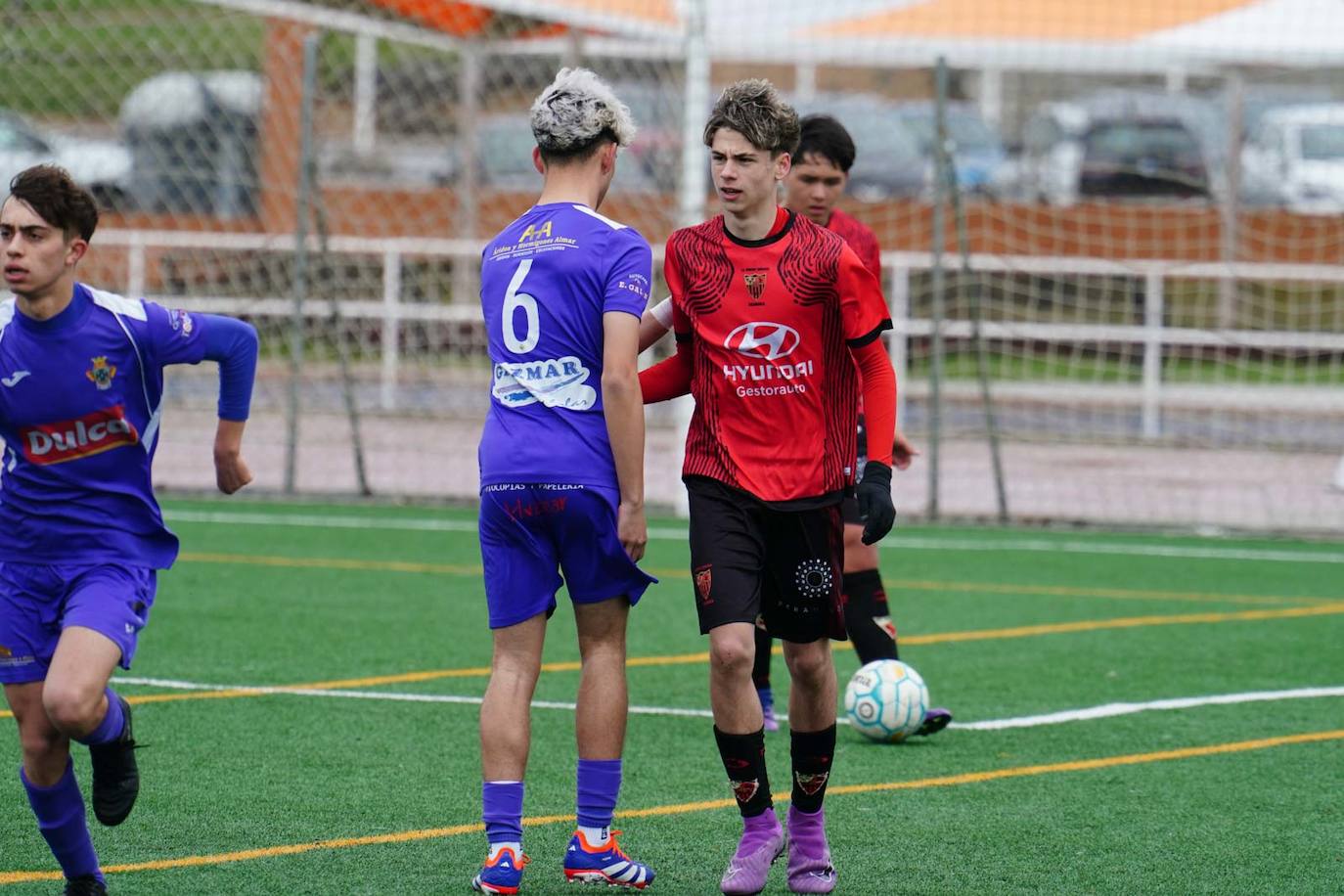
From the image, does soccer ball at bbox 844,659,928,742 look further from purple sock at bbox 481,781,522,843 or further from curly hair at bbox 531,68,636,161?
curly hair at bbox 531,68,636,161

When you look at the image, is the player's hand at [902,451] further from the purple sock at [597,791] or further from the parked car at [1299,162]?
the parked car at [1299,162]

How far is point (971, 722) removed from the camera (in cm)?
Result: 675

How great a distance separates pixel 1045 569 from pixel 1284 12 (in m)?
5.90

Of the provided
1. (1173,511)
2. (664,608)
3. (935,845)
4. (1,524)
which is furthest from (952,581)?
(1,524)

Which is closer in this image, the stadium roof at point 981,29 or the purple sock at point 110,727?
the purple sock at point 110,727

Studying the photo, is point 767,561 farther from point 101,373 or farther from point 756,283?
point 101,373

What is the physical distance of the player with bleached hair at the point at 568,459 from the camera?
461 centimetres

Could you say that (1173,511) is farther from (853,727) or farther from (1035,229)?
(853,727)

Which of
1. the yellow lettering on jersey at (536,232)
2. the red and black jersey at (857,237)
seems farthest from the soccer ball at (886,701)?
the yellow lettering on jersey at (536,232)

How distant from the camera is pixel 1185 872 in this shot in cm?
483

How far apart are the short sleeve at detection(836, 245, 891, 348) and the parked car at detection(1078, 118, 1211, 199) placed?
14813 mm

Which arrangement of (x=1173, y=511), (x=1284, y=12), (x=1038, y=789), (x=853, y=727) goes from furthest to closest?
(x=1284, y=12), (x=1173, y=511), (x=853, y=727), (x=1038, y=789)

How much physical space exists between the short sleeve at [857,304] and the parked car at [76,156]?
12688mm

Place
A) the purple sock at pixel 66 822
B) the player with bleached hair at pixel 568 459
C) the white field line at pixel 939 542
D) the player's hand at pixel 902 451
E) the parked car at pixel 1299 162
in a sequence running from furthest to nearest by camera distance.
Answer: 1. the parked car at pixel 1299 162
2. the white field line at pixel 939 542
3. the player's hand at pixel 902 451
4. the player with bleached hair at pixel 568 459
5. the purple sock at pixel 66 822
